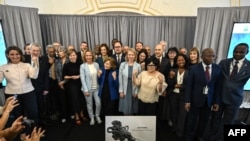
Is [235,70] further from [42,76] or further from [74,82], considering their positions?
[42,76]

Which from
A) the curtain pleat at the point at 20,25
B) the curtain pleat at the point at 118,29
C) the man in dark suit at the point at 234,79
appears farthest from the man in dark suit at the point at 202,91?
the curtain pleat at the point at 20,25

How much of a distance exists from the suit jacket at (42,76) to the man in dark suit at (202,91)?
2077 mm

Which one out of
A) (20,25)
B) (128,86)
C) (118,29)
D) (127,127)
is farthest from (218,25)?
(20,25)

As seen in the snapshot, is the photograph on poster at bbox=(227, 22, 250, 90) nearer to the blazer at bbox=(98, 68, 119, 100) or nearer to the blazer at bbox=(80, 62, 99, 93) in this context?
the blazer at bbox=(98, 68, 119, 100)

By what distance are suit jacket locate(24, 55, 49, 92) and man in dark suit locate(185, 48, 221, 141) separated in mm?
2077

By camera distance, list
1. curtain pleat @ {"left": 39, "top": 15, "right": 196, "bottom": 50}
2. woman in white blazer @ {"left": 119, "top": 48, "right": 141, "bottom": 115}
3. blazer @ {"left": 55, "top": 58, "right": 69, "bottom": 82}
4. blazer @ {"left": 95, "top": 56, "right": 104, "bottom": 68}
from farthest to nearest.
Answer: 1. curtain pleat @ {"left": 39, "top": 15, "right": 196, "bottom": 50}
2. blazer @ {"left": 95, "top": 56, "right": 104, "bottom": 68}
3. blazer @ {"left": 55, "top": 58, "right": 69, "bottom": 82}
4. woman in white blazer @ {"left": 119, "top": 48, "right": 141, "bottom": 115}

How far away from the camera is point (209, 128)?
255 cm

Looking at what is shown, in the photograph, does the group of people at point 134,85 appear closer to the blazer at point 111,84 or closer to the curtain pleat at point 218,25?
the blazer at point 111,84

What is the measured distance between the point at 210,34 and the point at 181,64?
1963 millimetres

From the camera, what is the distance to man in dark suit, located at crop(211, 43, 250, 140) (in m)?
2.17

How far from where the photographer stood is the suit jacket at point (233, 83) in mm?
2176

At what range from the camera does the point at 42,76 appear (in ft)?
9.23

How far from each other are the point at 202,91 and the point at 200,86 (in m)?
0.07

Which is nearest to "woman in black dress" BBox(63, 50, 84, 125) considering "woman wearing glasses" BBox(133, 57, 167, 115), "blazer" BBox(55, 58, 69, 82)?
"blazer" BBox(55, 58, 69, 82)
